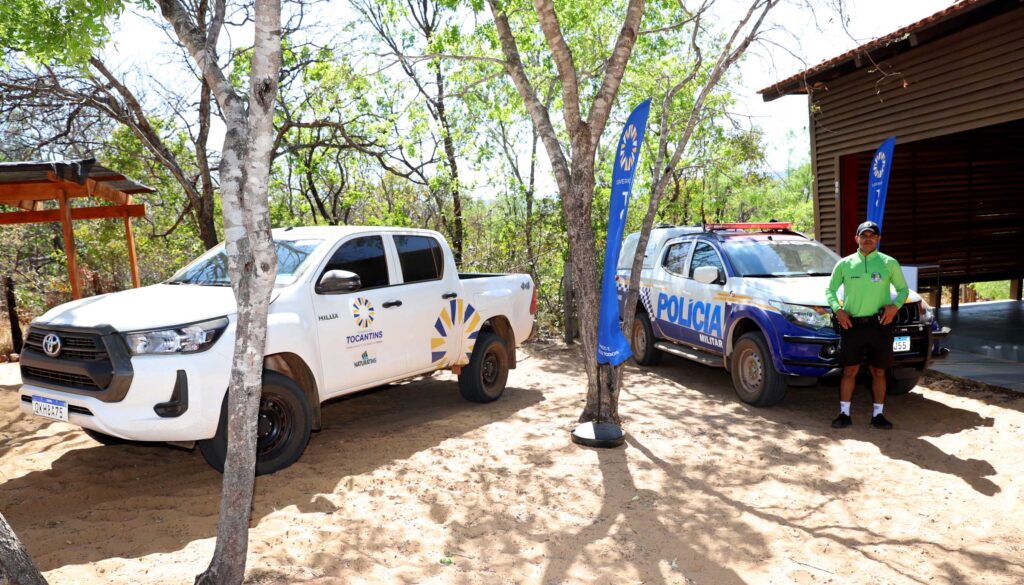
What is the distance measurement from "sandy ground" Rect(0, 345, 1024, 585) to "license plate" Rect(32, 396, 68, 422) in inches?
22.1

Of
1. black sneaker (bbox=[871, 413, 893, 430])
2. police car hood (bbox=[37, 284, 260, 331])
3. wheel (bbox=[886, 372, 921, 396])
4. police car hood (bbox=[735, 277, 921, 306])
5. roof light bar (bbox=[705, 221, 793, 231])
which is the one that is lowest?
black sneaker (bbox=[871, 413, 893, 430])

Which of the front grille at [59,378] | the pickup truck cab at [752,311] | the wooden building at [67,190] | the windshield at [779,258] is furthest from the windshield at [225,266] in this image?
the windshield at [779,258]

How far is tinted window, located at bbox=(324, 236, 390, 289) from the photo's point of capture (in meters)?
6.28

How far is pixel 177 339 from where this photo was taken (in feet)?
16.0

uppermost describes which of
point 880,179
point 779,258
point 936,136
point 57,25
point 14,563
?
point 57,25

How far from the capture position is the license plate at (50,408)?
191 inches

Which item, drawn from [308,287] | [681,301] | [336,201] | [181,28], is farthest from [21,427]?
[336,201]

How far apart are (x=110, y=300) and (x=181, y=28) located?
237cm

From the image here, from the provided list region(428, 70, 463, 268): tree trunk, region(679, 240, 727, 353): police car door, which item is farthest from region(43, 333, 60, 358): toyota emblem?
region(428, 70, 463, 268): tree trunk

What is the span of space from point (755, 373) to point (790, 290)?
3.06 feet

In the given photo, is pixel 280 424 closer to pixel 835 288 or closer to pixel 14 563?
pixel 14 563

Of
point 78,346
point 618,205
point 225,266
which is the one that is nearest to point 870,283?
point 618,205

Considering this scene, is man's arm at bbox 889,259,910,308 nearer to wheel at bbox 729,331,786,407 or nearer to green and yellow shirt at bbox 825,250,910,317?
green and yellow shirt at bbox 825,250,910,317

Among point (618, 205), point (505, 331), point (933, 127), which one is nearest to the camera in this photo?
point (618, 205)
